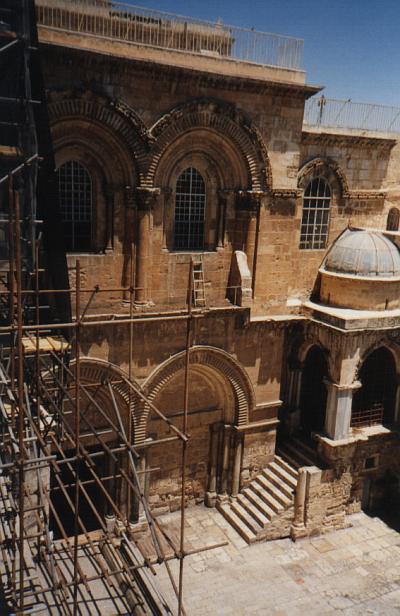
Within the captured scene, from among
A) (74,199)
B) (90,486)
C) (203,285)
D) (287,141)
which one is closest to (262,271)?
(203,285)

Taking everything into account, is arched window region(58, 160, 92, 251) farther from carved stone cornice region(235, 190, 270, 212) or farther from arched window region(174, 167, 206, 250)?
carved stone cornice region(235, 190, 270, 212)

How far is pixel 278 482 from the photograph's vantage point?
18.3 metres

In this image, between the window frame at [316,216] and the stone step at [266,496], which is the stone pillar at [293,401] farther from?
the window frame at [316,216]

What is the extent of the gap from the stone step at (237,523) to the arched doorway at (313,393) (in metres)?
3.83

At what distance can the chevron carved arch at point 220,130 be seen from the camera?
15.4m

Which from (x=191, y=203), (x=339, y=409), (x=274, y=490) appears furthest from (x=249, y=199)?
(x=274, y=490)

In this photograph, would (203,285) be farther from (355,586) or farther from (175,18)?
(355,586)

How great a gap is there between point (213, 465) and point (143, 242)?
7.60 metres

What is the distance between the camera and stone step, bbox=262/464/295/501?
703 inches

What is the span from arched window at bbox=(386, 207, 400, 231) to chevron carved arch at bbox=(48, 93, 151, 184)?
1066 cm

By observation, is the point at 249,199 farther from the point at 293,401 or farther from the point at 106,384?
the point at 293,401

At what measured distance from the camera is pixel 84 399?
16.3 m

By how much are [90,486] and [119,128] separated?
1052 cm

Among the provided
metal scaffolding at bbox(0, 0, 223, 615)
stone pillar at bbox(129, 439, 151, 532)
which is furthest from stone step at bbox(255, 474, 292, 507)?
metal scaffolding at bbox(0, 0, 223, 615)
